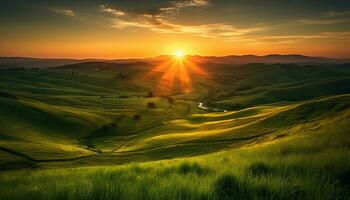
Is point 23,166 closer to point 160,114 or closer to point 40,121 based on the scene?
point 40,121

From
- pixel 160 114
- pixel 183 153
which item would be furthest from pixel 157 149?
pixel 160 114

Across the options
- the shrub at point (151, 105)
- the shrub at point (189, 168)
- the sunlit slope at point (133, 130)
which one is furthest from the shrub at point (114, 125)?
the shrub at point (189, 168)

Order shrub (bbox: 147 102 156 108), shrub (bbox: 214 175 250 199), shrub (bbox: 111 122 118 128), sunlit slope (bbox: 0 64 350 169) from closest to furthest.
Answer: shrub (bbox: 214 175 250 199), sunlit slope (bbox: 0 64 350 169), shrub (bbox: 111 122 118 128), shrub (bbox: 147 102 156 108)

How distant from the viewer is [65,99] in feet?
651

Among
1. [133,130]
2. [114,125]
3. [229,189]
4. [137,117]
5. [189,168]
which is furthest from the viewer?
[137,117]

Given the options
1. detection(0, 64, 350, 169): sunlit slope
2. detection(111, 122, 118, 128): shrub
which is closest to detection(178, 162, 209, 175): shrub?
detection(0, 64, 350, 169): sunlit slope

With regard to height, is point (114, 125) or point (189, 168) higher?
point (189, 168)

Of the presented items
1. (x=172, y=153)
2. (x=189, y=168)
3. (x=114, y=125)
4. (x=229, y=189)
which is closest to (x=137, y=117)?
(x=114, y=125)

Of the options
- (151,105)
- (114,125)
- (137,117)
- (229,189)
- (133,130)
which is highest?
(229,189)

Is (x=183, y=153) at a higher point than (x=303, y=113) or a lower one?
lower

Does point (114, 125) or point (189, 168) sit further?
point (114, 125)

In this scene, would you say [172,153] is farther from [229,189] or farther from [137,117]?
[137,117]

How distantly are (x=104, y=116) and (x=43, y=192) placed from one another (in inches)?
5928

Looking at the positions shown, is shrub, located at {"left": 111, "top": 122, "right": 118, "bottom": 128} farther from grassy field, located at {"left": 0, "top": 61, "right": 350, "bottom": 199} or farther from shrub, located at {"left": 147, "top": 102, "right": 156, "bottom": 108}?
shrub, located at {"left": 147, "top": 102, "right": 156, "bottom": 108}
